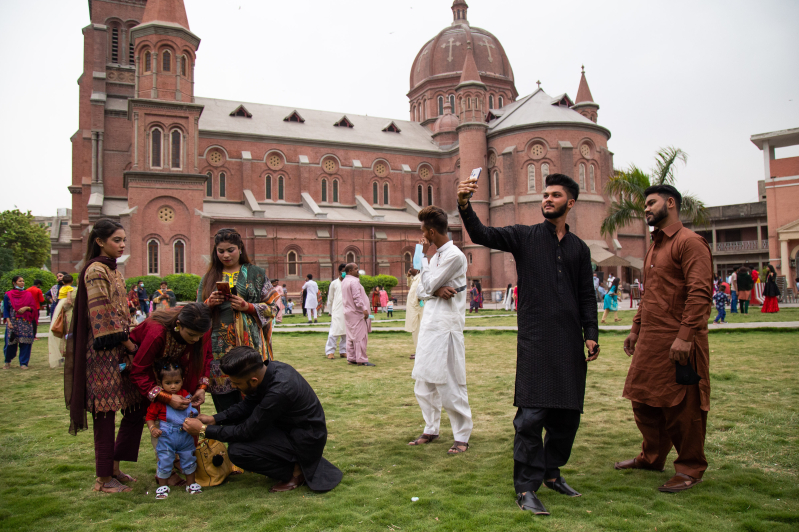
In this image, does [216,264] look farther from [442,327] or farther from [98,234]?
[442,327]

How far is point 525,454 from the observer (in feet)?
11.2

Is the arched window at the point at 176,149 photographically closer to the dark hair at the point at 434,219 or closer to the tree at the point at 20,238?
the tree at the point at 20,238

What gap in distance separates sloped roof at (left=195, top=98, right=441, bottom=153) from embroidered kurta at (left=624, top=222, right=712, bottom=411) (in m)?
36.0

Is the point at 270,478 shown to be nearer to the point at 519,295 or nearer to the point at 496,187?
the point at 519,295

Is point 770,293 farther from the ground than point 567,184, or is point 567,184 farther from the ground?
point 567,184

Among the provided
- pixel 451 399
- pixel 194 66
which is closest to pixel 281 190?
pixel 194 66

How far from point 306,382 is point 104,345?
56.8 inches

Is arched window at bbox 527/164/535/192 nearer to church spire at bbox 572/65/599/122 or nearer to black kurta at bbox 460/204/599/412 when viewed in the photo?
church spire at bbox 572/65/599/122

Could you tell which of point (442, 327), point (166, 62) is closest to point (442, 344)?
point (442, 327)

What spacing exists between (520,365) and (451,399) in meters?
1.20

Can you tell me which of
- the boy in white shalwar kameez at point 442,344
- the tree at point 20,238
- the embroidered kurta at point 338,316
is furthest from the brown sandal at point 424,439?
the tree at point 20,238

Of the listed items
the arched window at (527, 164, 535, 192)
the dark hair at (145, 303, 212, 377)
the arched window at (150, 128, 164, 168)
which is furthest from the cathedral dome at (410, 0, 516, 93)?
the dark hair at (145, 303, 212, 377)

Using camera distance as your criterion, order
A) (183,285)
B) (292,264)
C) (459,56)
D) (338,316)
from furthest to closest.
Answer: (459,56), (292,264), (183,285), (338,316)

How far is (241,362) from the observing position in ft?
11.7
